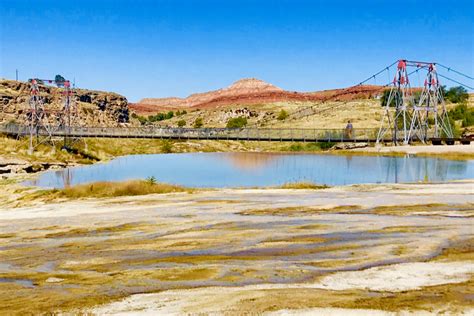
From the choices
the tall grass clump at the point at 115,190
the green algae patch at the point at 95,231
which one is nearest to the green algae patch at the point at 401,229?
the green algae patch at the point at 95,231

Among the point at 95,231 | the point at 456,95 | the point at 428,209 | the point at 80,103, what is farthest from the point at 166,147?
the point at 456,95

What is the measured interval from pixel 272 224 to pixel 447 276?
8388 mm

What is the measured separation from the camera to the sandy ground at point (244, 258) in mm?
9750

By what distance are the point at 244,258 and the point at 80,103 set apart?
128m

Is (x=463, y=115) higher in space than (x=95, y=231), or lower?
higher

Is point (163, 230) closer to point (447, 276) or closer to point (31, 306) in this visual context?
point (31, 306)

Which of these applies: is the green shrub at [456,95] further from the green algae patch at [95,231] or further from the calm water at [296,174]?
the green algae patch at [95,231]

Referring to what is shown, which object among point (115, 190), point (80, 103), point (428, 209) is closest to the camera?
point (428, 209)

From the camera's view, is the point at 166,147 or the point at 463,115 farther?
the point at 463,115

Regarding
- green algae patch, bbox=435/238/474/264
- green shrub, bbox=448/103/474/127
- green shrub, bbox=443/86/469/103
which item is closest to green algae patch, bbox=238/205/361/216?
green algae patch, bbox=435/238/474/264

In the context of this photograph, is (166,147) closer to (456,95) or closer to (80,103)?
(80,103)

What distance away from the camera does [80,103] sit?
134 metres

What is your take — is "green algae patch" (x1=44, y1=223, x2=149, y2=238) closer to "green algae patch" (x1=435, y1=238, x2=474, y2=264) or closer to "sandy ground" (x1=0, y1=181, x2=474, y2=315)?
"sandy ground" (x1=0, y1=181, x2=474, y2=315)

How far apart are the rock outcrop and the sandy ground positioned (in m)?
97.7
